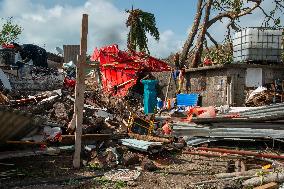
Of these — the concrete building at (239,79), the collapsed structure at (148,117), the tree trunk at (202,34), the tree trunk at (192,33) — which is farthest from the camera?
the tree trunk at (192,33)

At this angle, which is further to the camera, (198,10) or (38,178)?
(198,10)

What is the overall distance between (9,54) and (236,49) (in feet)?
34.8

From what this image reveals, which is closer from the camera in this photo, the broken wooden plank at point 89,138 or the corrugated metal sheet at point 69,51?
the broken wooden plank at point 89,138

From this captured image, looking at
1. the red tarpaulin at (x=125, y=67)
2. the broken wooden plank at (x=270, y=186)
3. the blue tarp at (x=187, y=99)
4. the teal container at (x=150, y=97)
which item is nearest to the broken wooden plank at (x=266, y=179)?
the broken wooden plank at (x=270, y=186)

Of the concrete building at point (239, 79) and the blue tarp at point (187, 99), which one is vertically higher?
the concrete building at point (239, 79)

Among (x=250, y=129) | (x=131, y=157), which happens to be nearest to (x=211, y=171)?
(x=131, y=157)

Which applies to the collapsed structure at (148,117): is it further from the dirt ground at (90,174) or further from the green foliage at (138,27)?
the green foliage at (138,27)

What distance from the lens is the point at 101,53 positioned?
2003 cm

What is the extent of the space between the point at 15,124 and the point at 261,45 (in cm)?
1085

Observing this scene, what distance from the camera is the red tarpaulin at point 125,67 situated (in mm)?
19203

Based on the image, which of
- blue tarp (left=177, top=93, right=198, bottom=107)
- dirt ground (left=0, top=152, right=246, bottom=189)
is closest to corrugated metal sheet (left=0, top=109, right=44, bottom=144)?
dirt ground (left=0, top=152, right=246, bottom=189)

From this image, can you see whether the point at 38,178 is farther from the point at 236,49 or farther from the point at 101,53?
the point at 101,53

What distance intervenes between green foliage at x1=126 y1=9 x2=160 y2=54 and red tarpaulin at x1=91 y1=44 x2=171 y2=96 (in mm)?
6844

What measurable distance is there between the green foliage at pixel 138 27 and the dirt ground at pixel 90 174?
18849 millimetres
